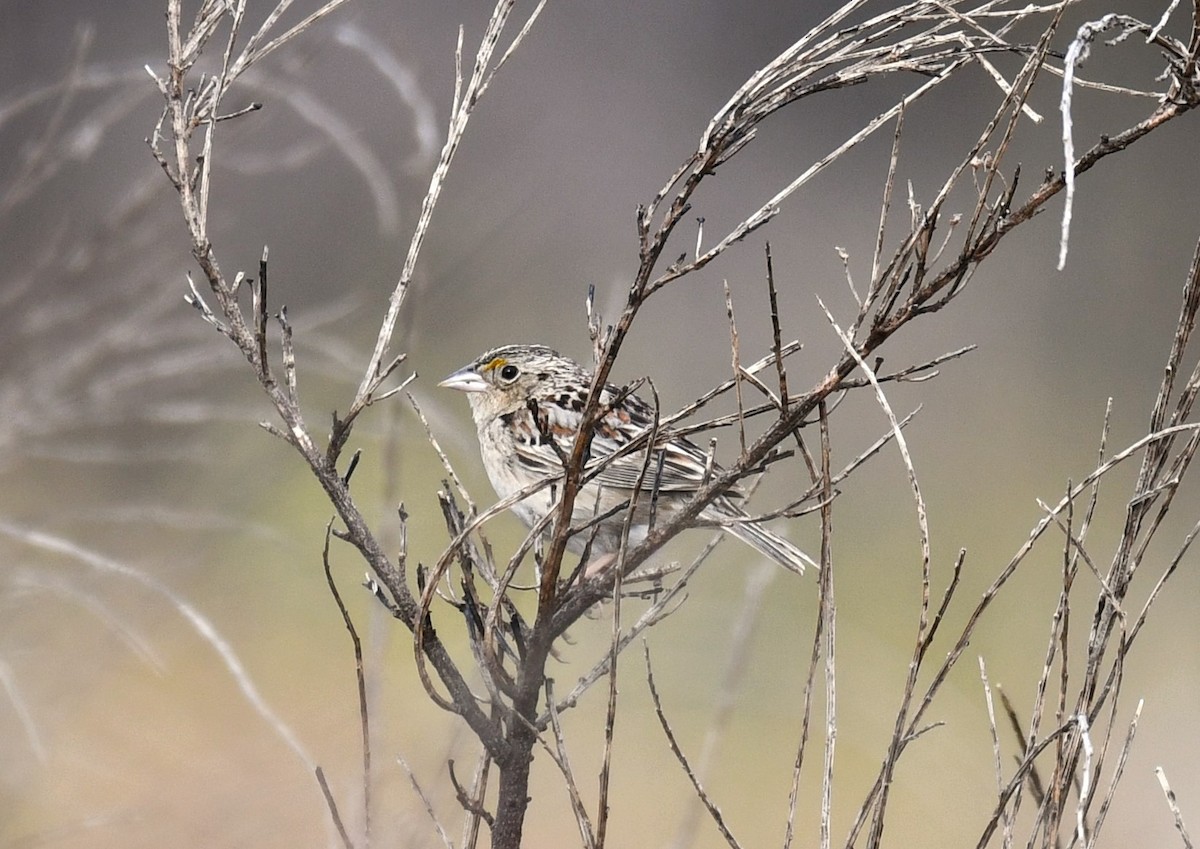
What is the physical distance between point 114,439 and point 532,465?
467 cm

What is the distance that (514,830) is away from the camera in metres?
1.42

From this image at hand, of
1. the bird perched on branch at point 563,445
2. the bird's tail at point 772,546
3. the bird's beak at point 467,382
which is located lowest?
the bird's tail at point 772,546

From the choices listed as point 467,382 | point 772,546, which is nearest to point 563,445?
point 467,382

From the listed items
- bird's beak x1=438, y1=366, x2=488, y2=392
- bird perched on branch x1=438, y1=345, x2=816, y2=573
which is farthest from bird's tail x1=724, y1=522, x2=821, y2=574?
bird's beak x1=438, y1=366, x2=488, y2=392

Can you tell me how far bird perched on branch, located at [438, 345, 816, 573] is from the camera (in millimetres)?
2689

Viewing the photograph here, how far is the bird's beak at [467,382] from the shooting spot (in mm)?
3121

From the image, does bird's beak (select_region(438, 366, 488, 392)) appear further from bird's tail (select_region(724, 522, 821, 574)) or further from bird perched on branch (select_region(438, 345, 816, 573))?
bird's tail (select_region(724, 522, 821, 574))

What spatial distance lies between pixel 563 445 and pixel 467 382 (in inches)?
12.9

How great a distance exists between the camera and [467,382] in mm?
3141

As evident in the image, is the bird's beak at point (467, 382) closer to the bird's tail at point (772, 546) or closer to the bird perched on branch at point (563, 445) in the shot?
the bird perched on branch at point (563, 445)

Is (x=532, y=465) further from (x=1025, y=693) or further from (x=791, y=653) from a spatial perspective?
(x=1025, y=693)

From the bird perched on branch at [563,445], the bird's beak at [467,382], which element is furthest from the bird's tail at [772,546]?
the bird's beak at [467,382]

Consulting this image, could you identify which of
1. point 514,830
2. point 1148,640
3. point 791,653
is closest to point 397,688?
point 791,653

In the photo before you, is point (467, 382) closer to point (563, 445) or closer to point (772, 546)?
point (563, 445)
